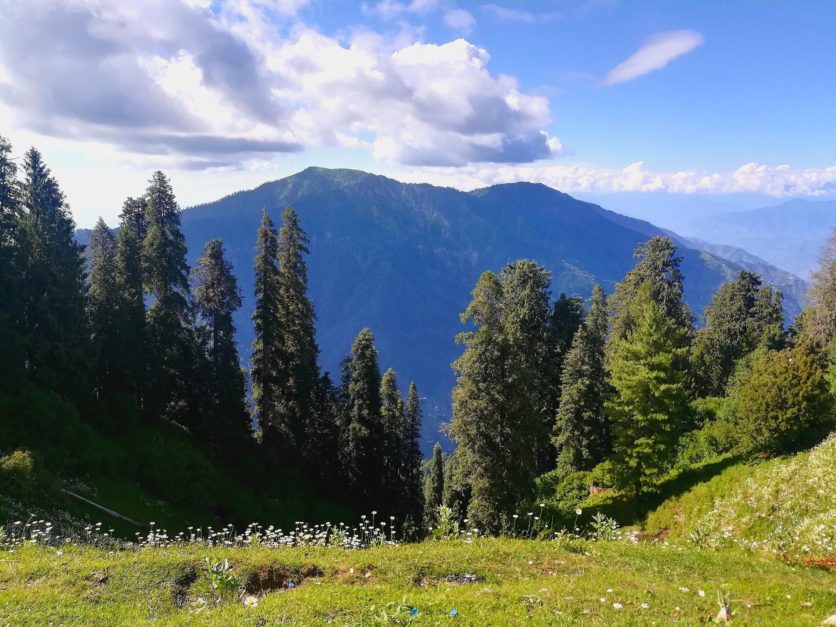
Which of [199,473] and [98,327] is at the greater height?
[98,327]

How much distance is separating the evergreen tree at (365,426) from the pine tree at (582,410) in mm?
15150

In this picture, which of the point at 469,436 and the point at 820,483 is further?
the point at 469,436

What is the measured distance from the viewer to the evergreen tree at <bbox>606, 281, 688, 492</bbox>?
2478 centimetres

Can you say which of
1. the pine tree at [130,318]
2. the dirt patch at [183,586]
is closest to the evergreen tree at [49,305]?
the pine tree at [130,318]

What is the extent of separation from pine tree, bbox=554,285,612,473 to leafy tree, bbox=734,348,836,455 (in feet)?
36.1

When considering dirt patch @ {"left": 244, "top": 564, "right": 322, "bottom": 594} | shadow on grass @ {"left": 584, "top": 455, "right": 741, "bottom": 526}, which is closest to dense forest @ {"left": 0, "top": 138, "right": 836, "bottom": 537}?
shadow on grass @ {"left": 584, "top": 455, "right": 741, "bottom": 526}

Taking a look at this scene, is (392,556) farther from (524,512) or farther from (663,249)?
(663,249)

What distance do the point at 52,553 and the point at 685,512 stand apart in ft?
78.8

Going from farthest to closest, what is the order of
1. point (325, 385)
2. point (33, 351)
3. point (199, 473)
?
1. point (325, 385)
2. point (199, 473)
3. point (33, 351)

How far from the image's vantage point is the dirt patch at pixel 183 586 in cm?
855

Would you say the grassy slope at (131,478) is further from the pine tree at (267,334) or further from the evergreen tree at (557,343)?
the evergreen tree at (557,343)

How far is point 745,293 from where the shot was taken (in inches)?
2044

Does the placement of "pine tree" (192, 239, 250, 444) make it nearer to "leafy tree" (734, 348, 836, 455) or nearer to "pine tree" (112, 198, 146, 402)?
"pine tree" (112, 198, 146, 402)

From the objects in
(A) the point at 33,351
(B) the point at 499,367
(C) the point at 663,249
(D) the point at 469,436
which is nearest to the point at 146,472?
(A) the point at 33,351
